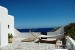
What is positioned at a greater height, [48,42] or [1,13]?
[1,13]

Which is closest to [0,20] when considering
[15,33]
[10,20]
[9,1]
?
[10,20]

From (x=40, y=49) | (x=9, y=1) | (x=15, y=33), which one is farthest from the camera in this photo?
(x=9, y=1)

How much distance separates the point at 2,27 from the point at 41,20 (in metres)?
28.9

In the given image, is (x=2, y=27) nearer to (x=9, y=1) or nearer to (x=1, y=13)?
(x=1, y=13)

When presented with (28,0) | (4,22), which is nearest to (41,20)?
(28,0)

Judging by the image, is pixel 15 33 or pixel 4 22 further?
pixel 15 33

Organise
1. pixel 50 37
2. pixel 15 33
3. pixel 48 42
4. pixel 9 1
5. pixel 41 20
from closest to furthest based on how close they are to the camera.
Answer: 1. pixel 48 42
2. pixel 50 37
3. pixel 15 33
4. pixel 9 1
5. pixel 41 20

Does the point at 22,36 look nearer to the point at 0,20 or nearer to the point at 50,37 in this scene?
the point at 50,37

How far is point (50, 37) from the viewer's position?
64.7ft

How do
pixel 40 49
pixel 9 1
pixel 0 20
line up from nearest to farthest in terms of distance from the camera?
pixel 40 49, pixel 0 20, pixel 9 1

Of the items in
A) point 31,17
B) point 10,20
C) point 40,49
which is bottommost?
point 40,49

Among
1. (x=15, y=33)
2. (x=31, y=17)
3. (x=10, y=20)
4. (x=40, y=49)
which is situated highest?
(x=31, y=17)

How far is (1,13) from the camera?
50.8ft

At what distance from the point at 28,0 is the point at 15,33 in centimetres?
735
